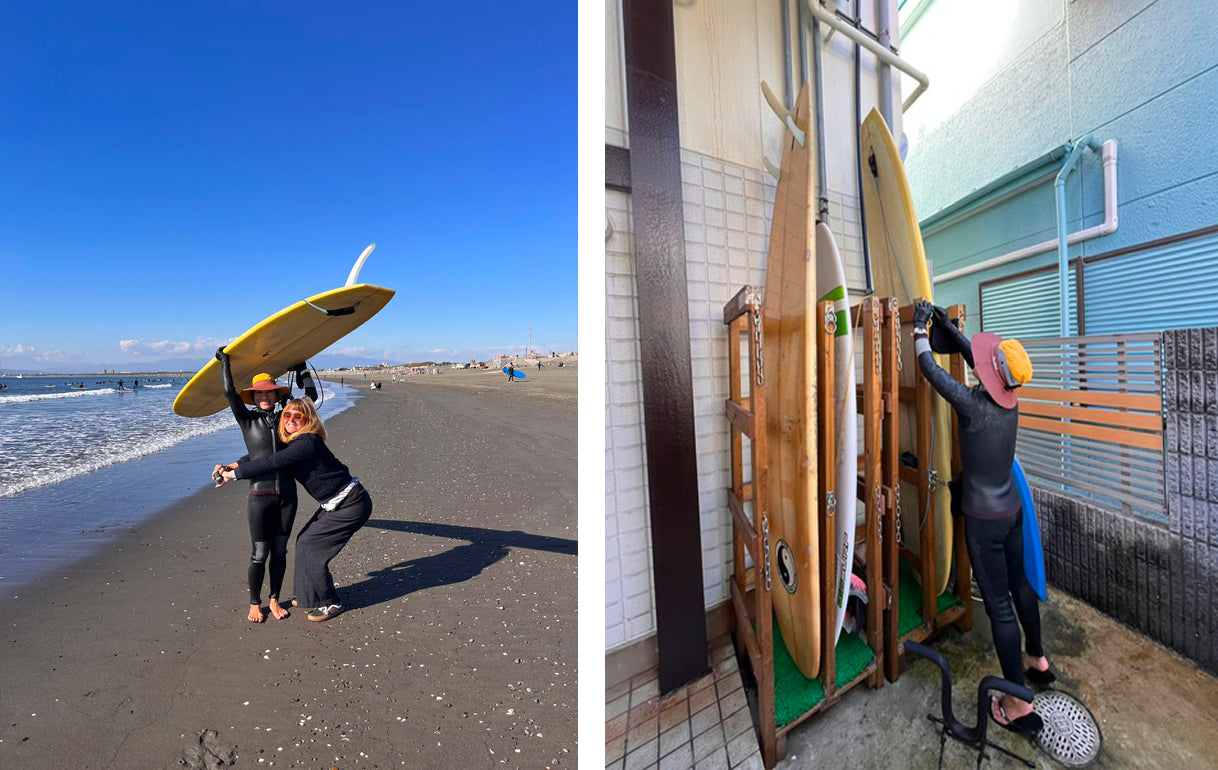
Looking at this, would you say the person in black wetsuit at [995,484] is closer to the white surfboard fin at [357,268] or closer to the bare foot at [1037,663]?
the bare foot at [1037,663]

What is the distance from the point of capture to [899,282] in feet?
7.64

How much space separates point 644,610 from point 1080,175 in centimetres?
380

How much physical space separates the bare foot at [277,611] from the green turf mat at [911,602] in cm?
302

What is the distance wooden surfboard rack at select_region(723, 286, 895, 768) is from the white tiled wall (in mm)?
98

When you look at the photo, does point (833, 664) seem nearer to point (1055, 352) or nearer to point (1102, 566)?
point (1102, 566)

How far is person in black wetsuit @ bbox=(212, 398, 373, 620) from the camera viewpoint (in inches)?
104

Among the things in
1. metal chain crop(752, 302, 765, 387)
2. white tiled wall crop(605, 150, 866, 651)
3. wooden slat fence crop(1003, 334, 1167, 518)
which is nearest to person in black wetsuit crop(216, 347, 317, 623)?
white tiled wall crop(605, 150, 866, 651)

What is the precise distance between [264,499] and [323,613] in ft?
2.29

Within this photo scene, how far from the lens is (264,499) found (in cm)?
269

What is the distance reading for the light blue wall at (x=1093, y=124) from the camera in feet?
8.46

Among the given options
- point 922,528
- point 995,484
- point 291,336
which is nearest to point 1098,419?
point 995,484

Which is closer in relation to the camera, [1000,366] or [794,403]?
[794,403]

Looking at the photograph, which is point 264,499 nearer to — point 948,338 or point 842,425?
point 842,425

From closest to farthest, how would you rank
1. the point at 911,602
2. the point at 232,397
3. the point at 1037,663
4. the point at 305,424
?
the point at 1037,663
the point at 911,602
the point at 305,424
the point at 232,397
